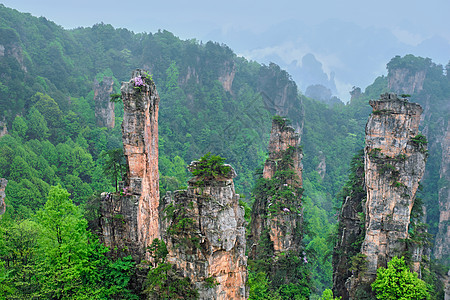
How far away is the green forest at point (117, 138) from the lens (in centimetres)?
1723

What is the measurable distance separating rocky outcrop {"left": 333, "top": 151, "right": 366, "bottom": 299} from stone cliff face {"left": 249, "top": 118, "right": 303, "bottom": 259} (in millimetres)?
3072

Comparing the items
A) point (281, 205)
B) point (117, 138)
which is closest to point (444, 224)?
point (281, 205)

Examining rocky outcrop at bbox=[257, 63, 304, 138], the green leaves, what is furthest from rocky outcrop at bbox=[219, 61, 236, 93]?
the green leaves

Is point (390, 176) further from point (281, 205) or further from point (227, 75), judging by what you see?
point (227, 75)

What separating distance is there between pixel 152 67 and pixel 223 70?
14.8 metres

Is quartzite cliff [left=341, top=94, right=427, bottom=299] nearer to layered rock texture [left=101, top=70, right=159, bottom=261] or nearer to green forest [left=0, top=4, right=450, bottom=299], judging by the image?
green forest [left=0, top=4, right=450, bottom=299]

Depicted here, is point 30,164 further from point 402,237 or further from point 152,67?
point 152,67

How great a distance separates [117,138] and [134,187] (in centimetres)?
3339

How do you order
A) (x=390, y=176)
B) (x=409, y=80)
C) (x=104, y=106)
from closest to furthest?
(x=390, y=176) < (x=104, y=106) < (x=409, y=80)

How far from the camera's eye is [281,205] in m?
27.3

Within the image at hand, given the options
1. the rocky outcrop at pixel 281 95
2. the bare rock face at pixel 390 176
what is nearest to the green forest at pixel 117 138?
the rocky outcrop at pixel 281 95

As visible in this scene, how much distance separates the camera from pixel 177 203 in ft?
47.5

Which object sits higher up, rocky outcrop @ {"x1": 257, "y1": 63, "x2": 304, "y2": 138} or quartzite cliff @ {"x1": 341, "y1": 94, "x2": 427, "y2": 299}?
rocky outcrop @ {"x1": 257, "y1": 63, "x2": 304, "y2": 138}

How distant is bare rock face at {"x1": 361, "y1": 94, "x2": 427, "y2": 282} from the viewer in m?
22.8
